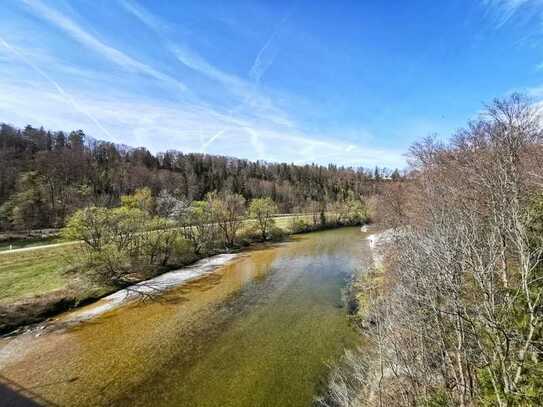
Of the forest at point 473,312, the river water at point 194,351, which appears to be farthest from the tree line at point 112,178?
the forest at point 473,312

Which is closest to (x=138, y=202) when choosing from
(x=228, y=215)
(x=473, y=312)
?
(x=228, y=215)

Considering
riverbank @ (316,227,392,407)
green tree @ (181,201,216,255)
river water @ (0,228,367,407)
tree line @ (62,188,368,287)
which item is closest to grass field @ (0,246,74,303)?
tree line @ (62,188,368,287)

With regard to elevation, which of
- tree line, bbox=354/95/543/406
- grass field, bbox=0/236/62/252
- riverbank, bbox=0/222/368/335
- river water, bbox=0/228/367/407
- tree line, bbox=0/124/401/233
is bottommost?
river water, bbox=0/228/367/407

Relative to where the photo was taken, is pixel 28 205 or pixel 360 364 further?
pixel 28 205

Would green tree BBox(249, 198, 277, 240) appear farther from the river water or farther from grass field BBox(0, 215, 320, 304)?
grass field BBox(0, 215, 320, 304)

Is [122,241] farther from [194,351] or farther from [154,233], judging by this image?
[194,351]

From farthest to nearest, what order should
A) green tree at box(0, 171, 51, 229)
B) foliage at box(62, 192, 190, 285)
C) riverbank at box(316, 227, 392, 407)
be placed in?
green tree at box(0, 171, 51, 229) → foliage at box(62, 192, 190, 285) → riverbank at box(316, 227, 392, 407)

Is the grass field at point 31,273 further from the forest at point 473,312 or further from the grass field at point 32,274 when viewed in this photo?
the forest at point 473,312
